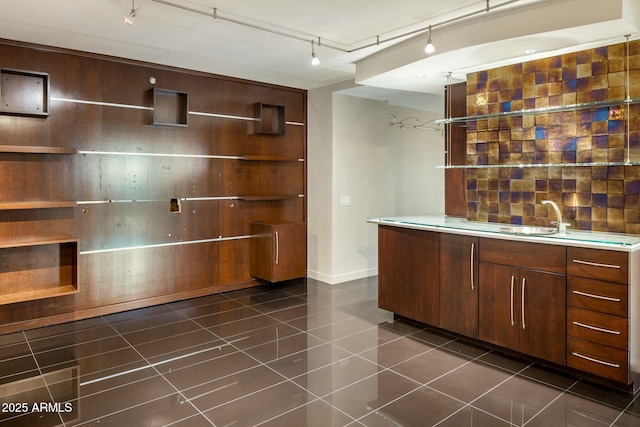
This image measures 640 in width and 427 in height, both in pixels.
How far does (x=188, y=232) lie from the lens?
4.96 metres

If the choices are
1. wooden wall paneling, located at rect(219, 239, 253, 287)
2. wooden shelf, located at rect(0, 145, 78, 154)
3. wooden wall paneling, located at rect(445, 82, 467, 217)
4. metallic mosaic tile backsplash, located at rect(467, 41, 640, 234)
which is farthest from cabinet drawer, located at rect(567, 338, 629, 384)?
wooden shelf, located at rect(0, 145, 78, 154)

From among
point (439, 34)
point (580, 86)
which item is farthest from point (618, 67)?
point (439, 34)

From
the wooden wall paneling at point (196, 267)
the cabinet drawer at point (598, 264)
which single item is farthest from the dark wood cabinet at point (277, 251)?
the cabinet drawer at point (598, 264)

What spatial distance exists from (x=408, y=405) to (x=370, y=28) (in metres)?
2.81

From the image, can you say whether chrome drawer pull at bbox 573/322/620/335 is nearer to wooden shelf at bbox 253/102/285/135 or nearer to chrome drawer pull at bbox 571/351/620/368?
chrome drawer pull at bbox 571/351/620/368

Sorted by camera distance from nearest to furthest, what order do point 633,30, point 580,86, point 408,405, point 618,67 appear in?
point 408,405 < point 633,30 < point 618,67 < point 580,86

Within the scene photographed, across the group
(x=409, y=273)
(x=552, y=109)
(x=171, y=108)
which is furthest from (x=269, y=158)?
(x=552, y=109)

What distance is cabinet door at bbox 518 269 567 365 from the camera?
2.94 m

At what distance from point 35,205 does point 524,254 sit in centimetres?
403

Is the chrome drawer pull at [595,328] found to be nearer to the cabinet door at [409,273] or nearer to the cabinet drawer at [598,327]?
the cabinet drawer at [598,327]

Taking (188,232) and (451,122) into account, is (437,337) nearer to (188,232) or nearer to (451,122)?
(451,122)

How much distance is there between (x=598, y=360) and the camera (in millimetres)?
2773

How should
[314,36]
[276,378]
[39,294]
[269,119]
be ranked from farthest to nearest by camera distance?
[269,119] < [39,294] < [314,36] < [276,378]

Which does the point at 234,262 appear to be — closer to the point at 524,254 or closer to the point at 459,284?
the point at 459,284
